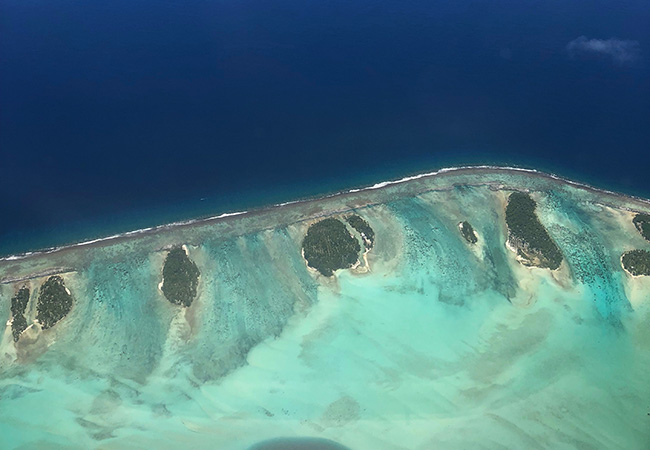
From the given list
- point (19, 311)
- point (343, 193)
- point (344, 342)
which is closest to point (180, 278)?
point (19, 311)

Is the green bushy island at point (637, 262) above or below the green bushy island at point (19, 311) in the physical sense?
above

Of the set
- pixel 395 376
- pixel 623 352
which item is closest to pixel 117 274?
pixel 395 376

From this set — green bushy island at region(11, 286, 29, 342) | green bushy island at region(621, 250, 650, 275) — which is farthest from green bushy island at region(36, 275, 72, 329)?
green bushy island at region(621, 250, 650, 275)

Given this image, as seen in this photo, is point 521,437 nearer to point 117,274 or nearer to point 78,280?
point 117,274

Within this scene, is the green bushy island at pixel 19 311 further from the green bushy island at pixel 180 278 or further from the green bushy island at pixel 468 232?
the green bushy island at pixel 468 232

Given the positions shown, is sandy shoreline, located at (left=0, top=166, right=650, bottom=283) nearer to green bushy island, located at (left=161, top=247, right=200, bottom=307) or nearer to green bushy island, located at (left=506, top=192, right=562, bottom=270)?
green bushy island, located at (left=506, top=192, right=562, bottom=270)

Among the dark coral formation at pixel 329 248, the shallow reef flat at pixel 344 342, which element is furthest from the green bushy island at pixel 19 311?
the dark coral formation at pixel 329 248

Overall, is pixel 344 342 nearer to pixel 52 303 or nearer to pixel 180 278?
pixel 180 278
